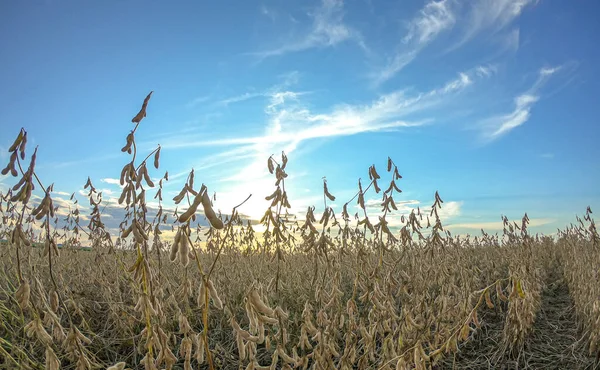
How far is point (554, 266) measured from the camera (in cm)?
845

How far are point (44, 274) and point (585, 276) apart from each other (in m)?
6.71

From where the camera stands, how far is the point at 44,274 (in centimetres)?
545

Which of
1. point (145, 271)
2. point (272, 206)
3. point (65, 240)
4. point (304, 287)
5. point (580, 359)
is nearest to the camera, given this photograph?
point (145, 271)

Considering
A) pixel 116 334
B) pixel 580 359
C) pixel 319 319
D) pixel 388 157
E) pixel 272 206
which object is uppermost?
pixel 388 157

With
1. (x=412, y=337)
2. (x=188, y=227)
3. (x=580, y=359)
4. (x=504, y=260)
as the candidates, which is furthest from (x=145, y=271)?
(x=504, y=260)

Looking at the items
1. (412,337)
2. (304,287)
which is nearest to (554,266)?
(304,287)

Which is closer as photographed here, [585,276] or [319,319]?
[319,319]

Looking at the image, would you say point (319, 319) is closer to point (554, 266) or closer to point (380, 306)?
point (380, 306)

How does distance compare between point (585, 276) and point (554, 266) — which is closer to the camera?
point (585, 276)

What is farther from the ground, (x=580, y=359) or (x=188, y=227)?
(x=188, y=227)

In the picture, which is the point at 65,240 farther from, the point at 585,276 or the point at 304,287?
the point at 585,276

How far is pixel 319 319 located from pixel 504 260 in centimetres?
591

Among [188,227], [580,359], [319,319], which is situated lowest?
[580,359]

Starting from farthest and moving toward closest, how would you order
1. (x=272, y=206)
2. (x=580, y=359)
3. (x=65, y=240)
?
(x=65, y=240)
(x=580, y=359)
(x=272, y=206)
